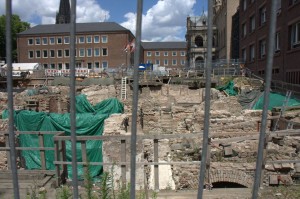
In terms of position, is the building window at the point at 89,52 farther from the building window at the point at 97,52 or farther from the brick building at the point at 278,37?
the brick building at the point at 278,37

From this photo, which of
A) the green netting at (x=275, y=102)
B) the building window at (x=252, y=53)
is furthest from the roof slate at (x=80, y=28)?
the green netting at (x=275, y=102)

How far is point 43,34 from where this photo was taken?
3169 inches

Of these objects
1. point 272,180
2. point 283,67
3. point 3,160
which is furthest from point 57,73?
point 272,180

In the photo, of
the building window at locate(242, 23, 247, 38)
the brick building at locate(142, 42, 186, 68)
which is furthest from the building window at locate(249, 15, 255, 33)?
the brick building at locate(142, 42, 186, 68)

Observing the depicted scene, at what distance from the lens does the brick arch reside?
7520 mm

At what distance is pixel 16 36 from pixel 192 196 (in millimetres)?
83714

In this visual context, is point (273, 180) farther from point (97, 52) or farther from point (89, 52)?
point (89, 52)

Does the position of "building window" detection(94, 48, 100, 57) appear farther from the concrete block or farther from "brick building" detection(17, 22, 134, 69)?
the concrete block

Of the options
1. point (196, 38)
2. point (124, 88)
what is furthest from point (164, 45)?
point (124, 88)

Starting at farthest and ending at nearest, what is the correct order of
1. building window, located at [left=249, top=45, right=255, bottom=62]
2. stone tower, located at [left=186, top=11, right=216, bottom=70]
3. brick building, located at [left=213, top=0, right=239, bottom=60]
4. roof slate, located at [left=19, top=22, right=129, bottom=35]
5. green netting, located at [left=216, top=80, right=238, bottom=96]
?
roof slate, located at [left=19, top=22, right=129, bottom=35], stone tower, located at [left=186, top=11, right=216, bottom=70], brick building, located at [left=213, top=0, right=239, bottom=60], building window, located at [left=249, top=45, right=255, bottom=62], green netting, located at [left=216, top=80, right=238, bottom=96]

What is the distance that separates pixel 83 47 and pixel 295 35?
63.9m

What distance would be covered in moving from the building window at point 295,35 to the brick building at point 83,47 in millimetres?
55437

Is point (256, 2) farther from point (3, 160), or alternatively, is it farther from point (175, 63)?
point (175, 63)

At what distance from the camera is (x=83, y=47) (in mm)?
79562
